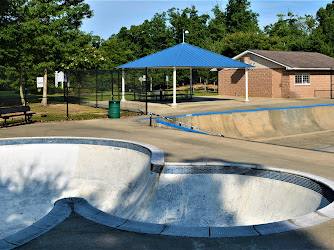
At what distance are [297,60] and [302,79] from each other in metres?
2.93

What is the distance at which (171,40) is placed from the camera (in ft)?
267

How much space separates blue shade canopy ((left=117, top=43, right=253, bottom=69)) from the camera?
30.6m

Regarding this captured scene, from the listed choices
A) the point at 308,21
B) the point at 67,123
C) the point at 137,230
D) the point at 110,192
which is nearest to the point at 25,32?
the point at 67,123

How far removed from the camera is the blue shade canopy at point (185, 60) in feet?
100

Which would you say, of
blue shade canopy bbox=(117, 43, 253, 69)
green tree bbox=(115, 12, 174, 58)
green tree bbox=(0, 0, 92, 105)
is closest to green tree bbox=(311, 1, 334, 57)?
green tree bbox=(115, 12, 174, 58)

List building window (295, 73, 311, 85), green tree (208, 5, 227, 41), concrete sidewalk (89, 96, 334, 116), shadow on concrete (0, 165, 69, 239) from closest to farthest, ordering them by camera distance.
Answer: shadow on concrete (0, 165, 69, 239), concrete sidewalk (89, 96, 334, 116), building window (295, 73, 311, 85), green tree (208, 5, 227, 41)

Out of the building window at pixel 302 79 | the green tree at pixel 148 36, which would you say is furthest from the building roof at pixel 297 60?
the green tree at pixel 148 36

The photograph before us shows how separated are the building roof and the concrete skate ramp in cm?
923

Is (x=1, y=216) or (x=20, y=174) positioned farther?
(x=20, y=174)

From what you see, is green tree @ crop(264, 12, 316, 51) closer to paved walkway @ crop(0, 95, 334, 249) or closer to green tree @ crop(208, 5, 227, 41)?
green tree @ crop(208, 5, 227, 41)

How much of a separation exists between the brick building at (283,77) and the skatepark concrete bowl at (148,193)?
30.1 meters

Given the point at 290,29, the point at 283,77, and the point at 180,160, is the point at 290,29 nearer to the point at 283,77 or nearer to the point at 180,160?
the point at 283,77

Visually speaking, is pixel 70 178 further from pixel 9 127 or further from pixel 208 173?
pixel 9 127

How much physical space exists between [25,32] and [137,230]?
27.8 m
